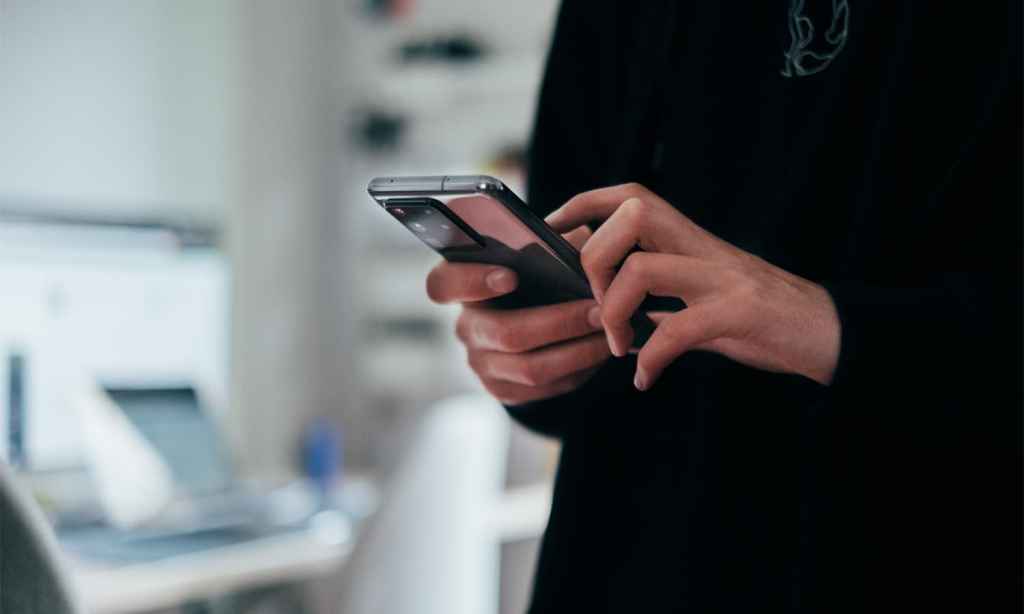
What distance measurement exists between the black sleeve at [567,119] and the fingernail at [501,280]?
0.43ft

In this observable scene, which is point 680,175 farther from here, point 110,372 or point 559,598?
point 110,372

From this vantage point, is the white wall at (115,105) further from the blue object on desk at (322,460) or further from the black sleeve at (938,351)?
the black sleeve at (938,351)

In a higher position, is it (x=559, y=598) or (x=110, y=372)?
(x=559, y=598)

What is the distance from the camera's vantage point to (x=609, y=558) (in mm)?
635

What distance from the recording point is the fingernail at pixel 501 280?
0.58 m

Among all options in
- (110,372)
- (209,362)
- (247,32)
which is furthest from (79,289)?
(247,32)

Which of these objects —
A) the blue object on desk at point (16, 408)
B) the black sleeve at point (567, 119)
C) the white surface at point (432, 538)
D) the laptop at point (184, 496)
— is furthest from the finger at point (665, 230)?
the blue object on desk at point (16, 408)

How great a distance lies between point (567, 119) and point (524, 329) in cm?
19

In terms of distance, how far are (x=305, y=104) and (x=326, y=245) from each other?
0.42 meters

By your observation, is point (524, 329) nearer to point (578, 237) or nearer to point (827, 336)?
point (578, 237)

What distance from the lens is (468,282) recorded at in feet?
1.95

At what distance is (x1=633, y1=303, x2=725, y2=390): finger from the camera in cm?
47

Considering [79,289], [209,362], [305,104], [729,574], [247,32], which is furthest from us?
[305,104]

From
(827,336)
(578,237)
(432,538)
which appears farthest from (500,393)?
(432,538)
